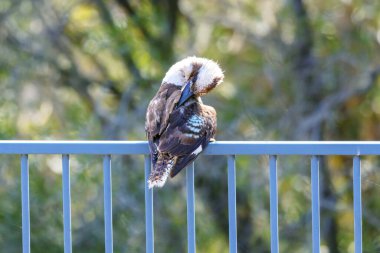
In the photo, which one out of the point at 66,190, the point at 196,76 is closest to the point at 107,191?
the point at 66,190

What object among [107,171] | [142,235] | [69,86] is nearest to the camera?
[107,171]

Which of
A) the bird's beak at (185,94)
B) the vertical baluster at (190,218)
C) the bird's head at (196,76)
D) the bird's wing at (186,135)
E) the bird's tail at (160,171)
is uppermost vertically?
the bird's head at (196,76)

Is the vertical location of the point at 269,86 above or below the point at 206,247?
above

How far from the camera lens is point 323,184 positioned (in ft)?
29.8

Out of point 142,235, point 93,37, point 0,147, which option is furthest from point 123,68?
point 0,147

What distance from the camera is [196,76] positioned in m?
4.54

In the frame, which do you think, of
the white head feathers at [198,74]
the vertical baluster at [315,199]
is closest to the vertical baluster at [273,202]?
the vertical baluster at [315,199]

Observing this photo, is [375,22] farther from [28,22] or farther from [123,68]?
[28,22]

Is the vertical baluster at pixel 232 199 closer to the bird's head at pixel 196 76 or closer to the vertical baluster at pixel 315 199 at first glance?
the vertical baluster at pixel 315 199

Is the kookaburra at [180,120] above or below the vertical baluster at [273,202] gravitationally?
above

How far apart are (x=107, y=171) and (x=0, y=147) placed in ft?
1.29

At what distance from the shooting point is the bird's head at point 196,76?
4.41 metres

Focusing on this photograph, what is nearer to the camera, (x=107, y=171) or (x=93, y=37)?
(x=107, y=171)

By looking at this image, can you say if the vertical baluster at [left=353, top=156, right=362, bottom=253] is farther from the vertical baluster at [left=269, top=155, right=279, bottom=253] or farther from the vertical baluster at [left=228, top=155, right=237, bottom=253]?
the vertical baluster at [left=228, top=155, right=237, bottom=253]
